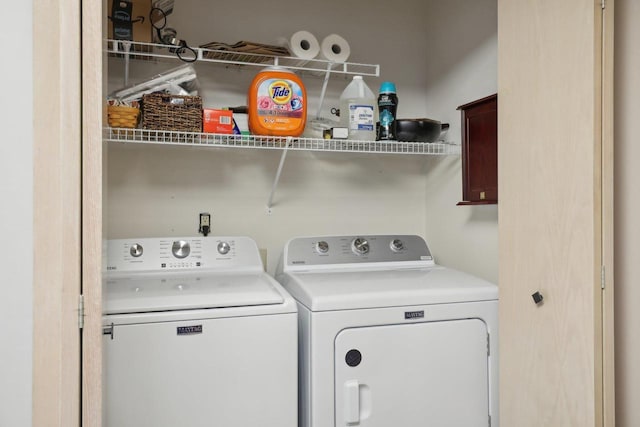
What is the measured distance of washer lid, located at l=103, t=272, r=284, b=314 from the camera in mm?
1572

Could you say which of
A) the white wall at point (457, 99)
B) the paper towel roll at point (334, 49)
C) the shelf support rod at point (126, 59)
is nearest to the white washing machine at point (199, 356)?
the shelf support rod at point (126, 59)

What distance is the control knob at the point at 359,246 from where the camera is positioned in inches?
93.2

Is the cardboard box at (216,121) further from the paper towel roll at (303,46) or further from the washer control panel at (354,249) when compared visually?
the washer control panel at (354,249)

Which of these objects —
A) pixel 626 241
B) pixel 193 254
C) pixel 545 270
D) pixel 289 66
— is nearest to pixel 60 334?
pixel 193 254

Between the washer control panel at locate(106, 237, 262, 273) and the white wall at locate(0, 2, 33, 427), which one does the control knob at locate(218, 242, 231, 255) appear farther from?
the white wall at locate(0, 2, 33, 427)

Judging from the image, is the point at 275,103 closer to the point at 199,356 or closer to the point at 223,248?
the point at 223,248

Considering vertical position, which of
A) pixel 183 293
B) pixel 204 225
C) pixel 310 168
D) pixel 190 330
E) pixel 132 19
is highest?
pixel 132 19

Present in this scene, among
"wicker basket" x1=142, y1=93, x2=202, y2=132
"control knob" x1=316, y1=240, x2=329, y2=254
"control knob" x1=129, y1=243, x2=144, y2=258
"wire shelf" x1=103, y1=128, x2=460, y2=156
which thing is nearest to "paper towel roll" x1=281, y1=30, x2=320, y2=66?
"wire shelf" x1=103, y1=128, x2=460, y2=156

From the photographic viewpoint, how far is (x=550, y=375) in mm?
1509

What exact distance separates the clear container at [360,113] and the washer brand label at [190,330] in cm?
118

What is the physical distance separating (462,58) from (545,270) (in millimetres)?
1368

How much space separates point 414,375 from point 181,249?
117 cm

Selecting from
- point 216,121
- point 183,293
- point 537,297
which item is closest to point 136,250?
point 183,293

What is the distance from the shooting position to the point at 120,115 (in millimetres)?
1908
